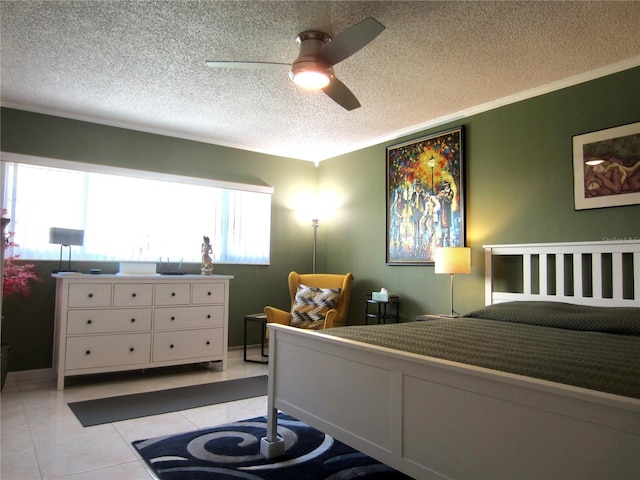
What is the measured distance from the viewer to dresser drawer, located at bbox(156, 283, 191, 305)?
4066 millimetres

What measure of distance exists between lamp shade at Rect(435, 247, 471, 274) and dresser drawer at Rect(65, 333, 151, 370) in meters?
2.63

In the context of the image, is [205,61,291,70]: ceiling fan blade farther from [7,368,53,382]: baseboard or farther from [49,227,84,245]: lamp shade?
[7,368,53,382]: baseboard

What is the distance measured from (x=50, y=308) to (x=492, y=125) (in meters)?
4.20

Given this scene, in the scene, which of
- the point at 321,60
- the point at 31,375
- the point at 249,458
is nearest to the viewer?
the point at 249,458

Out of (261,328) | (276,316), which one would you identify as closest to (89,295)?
(276,316)

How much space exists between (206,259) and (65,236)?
128cm

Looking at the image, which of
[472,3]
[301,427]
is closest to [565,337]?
[301,427]

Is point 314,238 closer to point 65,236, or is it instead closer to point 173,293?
point 173,293

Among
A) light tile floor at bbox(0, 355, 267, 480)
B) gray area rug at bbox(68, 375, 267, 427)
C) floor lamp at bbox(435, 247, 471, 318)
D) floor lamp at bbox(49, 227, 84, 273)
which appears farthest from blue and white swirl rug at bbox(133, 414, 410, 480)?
floor lamp at bbox(49, 227, 84, 273)

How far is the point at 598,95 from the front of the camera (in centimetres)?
316

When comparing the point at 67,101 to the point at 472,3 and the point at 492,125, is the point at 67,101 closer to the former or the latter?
the point at 472,3

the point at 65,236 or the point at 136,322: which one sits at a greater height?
the point at 65,236

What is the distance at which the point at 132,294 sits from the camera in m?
3.93

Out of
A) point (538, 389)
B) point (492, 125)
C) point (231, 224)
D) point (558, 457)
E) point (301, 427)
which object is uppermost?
point (492, 125)
